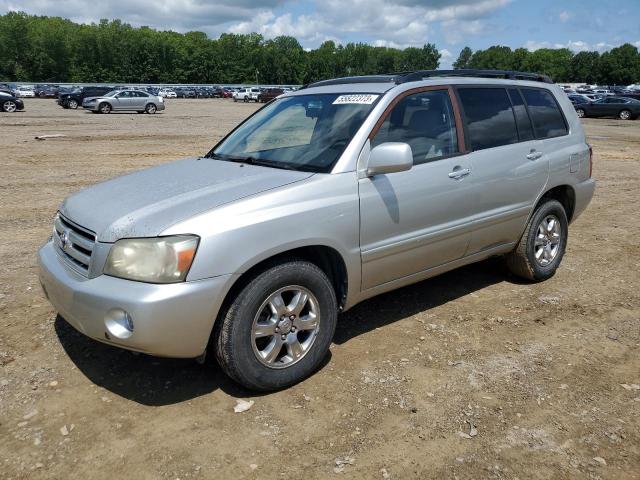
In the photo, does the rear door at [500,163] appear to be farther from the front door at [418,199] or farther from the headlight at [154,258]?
the headlight at [154,258]

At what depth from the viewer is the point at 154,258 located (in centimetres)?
302

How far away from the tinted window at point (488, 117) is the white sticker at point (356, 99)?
2.91 feet

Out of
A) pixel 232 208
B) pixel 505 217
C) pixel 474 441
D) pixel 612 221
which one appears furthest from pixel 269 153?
pixel 612 221

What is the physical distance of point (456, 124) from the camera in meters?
4.42

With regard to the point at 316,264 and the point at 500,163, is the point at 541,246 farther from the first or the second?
the point at 316,264

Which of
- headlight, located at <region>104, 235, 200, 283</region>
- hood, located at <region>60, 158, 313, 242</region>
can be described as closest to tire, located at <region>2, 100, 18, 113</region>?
hood, located at <region>60, 158, 313, 242</region>

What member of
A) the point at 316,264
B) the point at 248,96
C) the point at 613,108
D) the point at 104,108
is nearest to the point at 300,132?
the point at 316,264

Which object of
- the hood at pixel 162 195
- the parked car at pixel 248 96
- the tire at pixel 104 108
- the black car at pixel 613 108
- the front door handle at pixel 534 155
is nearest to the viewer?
the hood at pixel 162 195

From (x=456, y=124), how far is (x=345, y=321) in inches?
69.8

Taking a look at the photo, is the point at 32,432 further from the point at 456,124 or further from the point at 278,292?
the point at 456,124

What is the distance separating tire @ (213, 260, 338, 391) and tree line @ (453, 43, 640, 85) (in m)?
157

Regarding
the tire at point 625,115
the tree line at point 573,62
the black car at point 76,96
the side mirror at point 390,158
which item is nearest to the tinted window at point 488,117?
the side mirror at point 390,158

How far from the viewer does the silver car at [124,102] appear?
33.3 meters

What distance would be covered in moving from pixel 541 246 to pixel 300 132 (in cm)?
262
